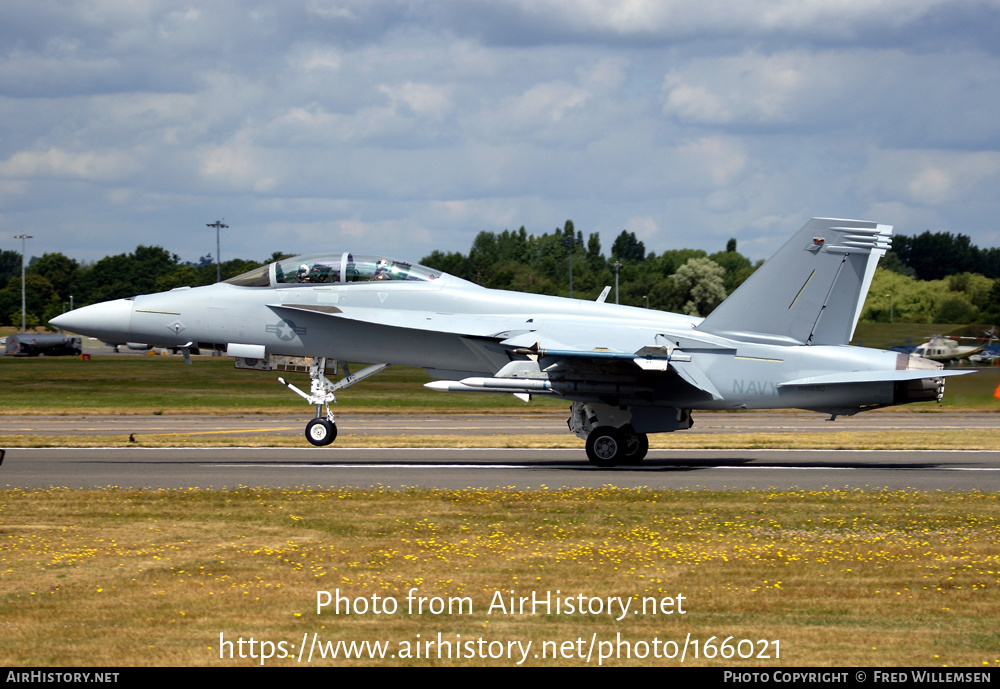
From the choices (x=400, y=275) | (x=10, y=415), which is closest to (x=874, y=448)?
(x=400, y=275)

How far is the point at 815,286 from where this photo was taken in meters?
16.8

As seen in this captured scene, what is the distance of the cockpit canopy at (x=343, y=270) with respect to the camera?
17.8 meters

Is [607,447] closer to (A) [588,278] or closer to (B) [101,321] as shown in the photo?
(B) [101,321]

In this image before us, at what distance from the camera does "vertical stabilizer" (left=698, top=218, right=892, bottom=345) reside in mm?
Result: 16734

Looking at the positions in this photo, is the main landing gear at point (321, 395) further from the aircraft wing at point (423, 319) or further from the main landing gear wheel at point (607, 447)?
the main landing gear wheel at point (607, 447)

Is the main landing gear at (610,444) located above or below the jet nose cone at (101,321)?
below

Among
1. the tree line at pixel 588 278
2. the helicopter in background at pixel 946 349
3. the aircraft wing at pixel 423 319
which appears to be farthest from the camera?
the tree line at pixel 588 278

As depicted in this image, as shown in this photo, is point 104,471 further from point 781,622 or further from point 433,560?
point 781,622

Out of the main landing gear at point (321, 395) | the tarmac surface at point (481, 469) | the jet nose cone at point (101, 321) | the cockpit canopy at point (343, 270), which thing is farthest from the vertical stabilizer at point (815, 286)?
the jet nose cone at point (101, 321)

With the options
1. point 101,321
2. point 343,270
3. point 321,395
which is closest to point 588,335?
point 343,270

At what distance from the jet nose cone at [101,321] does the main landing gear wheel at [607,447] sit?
8725 mm

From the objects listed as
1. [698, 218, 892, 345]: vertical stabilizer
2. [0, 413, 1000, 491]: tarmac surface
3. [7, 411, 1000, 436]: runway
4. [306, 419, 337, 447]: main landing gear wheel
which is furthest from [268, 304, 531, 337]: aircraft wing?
[7, 411, 1000, 436]: runway

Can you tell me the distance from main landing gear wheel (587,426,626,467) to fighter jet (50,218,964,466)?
0.7 inches

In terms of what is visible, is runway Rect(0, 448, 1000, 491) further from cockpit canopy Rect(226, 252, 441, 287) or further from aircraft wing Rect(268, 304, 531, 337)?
cockpit canopy Rect(226, 252, 441, 287)
